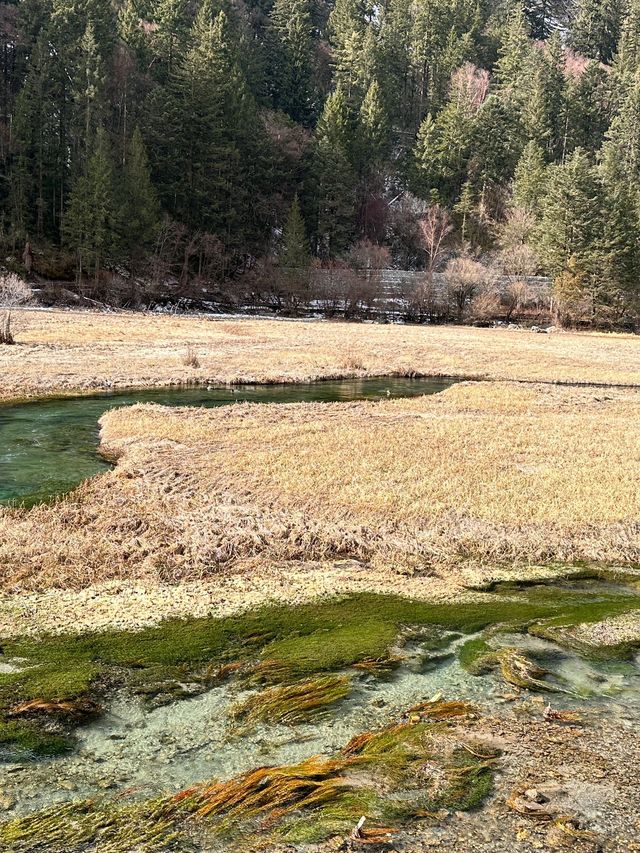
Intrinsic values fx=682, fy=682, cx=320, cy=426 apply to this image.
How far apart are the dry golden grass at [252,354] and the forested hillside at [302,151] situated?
14.8 meters

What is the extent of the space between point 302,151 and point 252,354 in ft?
151

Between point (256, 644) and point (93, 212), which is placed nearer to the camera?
point (256, 644)

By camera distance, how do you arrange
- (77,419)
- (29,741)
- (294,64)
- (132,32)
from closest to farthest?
(29,741) → (77,419) → (132,32) → (294,64)

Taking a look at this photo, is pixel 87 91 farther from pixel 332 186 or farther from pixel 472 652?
pixel 472 652

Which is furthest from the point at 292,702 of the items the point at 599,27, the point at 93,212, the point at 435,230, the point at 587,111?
the point at 599,27

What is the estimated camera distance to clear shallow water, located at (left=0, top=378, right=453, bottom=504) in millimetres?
11718

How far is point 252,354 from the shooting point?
98.7 ft

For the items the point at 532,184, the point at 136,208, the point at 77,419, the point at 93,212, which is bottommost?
the point at 77,419

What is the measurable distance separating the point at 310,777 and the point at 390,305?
56.9 meters

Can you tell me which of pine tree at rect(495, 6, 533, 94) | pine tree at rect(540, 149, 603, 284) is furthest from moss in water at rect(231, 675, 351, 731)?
pine tree at rect(495, 6, 533, 94)

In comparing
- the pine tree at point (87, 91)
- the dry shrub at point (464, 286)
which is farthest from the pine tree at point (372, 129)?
the pine tree at point (87, 91)

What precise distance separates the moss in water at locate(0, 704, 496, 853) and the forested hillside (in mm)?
51358

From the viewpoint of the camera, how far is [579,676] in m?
6.16

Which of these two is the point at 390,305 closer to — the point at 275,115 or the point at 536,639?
the point at 275,115
